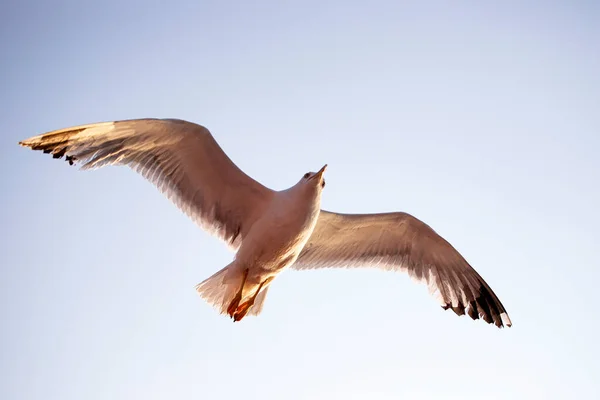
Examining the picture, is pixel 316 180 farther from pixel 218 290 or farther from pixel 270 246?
pixel 218 290

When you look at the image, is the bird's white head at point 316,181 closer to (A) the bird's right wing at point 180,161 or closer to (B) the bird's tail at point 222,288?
(A) the bird's right wing at point 180,161

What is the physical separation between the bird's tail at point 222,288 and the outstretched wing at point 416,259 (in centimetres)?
119

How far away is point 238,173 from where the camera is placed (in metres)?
6.70

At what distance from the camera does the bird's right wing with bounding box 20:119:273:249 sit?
20.2 ft

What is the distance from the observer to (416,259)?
7.46 meters

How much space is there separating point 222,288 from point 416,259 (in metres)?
2.20

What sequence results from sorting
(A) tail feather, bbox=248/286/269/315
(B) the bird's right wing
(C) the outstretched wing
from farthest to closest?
(C) the outstretched wing, (A) tail feather, bbox=248/286/269/315, (B) the bird's right wing

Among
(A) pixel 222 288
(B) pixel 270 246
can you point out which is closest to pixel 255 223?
(B) pixel 270 246

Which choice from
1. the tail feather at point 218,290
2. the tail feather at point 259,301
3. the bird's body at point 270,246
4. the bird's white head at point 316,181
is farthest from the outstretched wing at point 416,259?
the tail feather at point 218,290

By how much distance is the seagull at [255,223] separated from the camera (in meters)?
6.21

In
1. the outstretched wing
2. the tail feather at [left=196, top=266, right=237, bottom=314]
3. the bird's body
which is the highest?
the outstretched wing

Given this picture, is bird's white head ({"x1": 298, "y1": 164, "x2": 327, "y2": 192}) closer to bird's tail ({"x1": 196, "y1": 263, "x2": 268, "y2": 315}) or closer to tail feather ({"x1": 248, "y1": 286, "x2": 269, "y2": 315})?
bird's tail ({"x1": 196, "y1": 263, "x2": 268, "y2": 315})

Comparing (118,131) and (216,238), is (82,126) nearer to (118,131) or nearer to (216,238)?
(118,131)

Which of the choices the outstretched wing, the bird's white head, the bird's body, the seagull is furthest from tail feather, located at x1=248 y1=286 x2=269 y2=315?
the bird's white head
